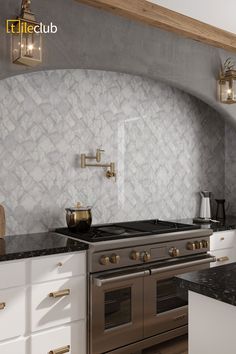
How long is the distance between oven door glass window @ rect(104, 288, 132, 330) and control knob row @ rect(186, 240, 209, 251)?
71 cm

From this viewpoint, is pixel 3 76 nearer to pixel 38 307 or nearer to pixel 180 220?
pixel 38 307

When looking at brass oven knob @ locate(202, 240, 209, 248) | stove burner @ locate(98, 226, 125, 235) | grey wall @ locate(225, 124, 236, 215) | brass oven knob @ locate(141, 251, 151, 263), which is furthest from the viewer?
grey wall @ locate(225, 124, 236, 215)

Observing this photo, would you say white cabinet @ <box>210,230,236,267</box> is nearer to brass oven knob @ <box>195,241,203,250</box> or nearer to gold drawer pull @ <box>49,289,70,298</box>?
brass oven knob @ <box>195,241,203,250</box>

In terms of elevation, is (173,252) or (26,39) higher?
(26,39)

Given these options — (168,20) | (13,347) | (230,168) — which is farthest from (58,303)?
(230,168)

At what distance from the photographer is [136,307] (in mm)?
2855

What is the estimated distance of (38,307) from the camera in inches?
95.6

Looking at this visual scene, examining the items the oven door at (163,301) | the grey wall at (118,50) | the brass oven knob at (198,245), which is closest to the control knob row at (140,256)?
the oven door at (163,301)

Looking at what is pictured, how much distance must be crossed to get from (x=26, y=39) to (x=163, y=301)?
2.24m

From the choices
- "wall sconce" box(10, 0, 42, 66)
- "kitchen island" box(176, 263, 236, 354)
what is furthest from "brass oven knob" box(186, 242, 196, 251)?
"wall sconce" box(10, 0, 42, 66)

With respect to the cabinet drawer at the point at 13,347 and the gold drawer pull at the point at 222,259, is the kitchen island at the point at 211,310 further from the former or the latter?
the gold drawer pull at the point at 222,259

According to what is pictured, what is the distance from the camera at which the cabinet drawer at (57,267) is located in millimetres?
2418

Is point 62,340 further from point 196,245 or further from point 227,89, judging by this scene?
point 227,89

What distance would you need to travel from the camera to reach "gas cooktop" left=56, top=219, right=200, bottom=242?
9.23 ft
